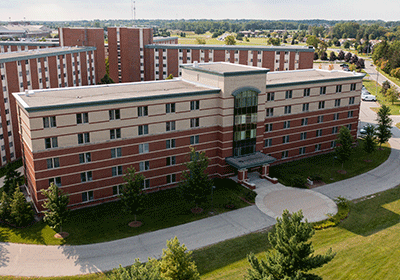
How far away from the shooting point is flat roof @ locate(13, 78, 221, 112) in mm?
44219

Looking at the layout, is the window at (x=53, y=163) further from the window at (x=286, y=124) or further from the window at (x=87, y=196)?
the window at (x=286, y=124)

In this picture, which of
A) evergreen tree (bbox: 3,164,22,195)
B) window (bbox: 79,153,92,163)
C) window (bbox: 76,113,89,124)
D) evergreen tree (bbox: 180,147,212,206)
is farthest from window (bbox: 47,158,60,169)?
evergreen tree (bbox: 180,147,212,206)

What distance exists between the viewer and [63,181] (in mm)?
45375

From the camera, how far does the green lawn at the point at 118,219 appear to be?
40781mm

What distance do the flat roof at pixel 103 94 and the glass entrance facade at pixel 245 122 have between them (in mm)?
4022

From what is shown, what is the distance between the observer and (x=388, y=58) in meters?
164

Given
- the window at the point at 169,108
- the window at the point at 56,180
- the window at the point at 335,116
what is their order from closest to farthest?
the window at the point at 56,180, the window at the point at 169,108, the window at the point at 335,116

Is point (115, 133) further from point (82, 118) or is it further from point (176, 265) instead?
point (176, 265)

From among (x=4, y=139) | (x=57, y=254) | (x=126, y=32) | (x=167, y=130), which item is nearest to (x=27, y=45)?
(x=126, y=32)

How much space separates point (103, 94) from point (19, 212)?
681 inches

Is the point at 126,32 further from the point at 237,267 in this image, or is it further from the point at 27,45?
the point at 237,267

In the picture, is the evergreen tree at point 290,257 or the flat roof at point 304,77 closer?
the evergreen tree at point 290,257

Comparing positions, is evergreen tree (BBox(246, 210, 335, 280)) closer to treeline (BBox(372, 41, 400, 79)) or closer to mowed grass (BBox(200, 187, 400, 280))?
mowed grass (BBox(200, 187, 400, 280))

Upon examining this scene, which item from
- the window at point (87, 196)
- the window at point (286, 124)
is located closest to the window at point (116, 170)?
the window at point (87, 196)
